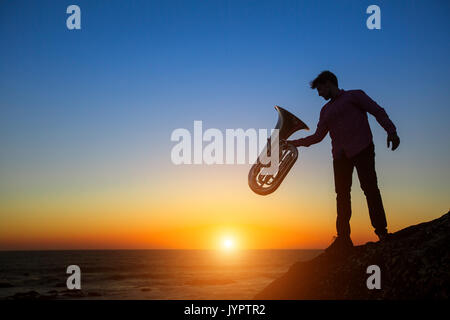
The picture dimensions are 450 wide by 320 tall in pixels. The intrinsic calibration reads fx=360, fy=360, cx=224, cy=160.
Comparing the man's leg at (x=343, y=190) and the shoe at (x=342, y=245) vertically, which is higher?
the man's leg at (x=343, y=190)

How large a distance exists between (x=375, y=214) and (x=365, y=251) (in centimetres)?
63

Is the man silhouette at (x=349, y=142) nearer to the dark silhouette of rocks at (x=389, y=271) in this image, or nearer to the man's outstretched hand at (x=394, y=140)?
the man's outstretched hand at (x=394, y=140)

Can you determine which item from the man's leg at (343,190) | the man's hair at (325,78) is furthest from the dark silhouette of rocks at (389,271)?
the man's hair at (325,78)

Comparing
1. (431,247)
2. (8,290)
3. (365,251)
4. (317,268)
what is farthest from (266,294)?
(8,290)

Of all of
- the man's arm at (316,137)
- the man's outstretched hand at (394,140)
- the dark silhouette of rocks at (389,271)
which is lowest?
the dark silhouette of rocks at (389,271)

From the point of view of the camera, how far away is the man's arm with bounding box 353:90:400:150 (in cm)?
488

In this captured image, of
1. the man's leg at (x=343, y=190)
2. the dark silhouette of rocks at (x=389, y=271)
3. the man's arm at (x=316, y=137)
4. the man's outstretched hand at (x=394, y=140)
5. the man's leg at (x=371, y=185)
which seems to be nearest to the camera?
the dark silhouette of rocks at (x=389, y=271)

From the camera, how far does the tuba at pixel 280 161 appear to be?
619 cm

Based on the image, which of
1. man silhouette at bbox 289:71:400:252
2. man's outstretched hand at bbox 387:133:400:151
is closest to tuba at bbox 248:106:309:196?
man silhouette at bbox 289:71:400:252

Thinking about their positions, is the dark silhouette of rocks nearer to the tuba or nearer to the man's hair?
the tuba

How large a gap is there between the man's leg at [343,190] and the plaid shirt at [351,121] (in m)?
0.15

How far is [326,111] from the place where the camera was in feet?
18.0
